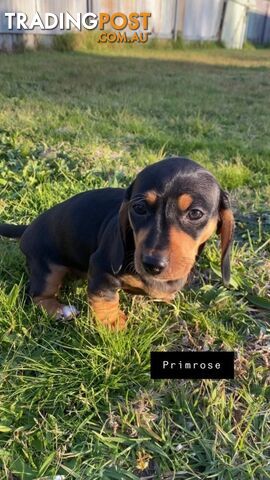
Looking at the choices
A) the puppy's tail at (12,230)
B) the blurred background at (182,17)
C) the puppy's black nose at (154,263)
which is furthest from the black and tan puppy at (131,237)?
the blurred background at (182,17)

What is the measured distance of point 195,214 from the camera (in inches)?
81.9

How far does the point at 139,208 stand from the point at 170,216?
143mm

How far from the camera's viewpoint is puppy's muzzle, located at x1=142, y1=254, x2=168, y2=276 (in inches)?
73.9

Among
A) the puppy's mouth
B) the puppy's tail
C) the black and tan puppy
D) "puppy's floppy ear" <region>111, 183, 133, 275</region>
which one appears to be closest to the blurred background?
the puppy's tail

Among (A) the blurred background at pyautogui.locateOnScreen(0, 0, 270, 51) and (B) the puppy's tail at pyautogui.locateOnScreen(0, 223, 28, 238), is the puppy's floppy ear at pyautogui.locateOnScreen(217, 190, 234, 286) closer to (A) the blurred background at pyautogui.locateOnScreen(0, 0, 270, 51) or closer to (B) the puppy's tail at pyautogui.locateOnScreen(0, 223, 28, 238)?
(B) the puppy's tail at pyautogui.locateOnScreen(0, 223, 28, 238)

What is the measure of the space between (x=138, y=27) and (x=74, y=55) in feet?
9.57

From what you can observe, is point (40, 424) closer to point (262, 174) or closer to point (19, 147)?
point (19, 147)

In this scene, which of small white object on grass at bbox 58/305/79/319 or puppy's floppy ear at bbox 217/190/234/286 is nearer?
puppy's floppy ear at bbox 217/190/234/286

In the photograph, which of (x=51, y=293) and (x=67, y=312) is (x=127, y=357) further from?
(x=51, y=293)

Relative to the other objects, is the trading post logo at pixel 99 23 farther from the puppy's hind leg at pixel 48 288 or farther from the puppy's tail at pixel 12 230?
the puppy's hind leg at pixel 48 288

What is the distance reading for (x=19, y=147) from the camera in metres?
4.32

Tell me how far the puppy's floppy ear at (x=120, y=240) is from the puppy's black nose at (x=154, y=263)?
295mm

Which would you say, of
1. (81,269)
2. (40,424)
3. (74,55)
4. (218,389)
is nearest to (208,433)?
(218,389)

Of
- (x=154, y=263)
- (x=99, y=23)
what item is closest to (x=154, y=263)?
(x=154, y=263)
